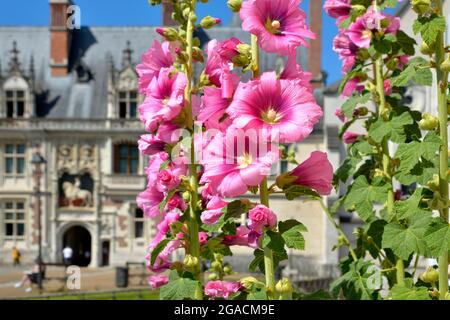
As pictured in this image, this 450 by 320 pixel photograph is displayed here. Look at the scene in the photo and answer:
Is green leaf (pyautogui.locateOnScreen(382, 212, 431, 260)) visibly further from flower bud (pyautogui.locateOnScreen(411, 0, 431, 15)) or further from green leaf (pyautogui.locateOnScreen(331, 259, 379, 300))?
flower bud (pyautogui.locateOnScreen(411, 0, 431, 15))

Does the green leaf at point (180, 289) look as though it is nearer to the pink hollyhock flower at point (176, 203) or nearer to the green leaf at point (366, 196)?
the pink hollyhock flower at point (176, 203)

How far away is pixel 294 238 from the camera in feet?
5.74

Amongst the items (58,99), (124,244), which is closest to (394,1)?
(124,244)

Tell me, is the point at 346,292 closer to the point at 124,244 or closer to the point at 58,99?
the point at 124,244

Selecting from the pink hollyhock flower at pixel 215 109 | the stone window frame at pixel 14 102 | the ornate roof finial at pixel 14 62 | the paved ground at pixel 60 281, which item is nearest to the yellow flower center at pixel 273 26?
the pink hollyhock flower at pixel 215 109

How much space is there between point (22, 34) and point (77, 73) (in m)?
3.82

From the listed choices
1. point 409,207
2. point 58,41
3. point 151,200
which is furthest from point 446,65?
point 58,41

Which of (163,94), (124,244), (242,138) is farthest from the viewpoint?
(124,244)

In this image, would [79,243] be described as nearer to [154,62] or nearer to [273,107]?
[154,62]

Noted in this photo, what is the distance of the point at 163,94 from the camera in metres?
2.05

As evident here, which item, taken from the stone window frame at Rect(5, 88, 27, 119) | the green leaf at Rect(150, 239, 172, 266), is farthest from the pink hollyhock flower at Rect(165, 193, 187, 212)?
the stone window frame at Rect(5, 88, 27, 119)

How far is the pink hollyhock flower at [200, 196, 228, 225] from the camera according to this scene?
76.2 inches

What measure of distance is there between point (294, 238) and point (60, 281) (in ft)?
64.6

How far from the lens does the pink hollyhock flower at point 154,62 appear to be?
220 centimetres
